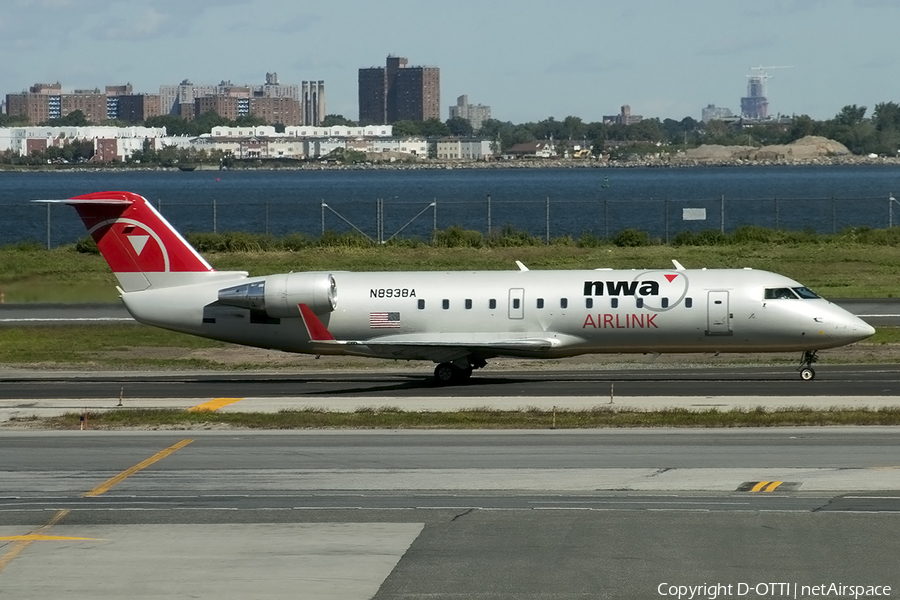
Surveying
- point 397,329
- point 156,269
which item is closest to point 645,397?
point 397,329

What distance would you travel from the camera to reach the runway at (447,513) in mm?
16750

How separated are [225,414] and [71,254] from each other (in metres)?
42.0

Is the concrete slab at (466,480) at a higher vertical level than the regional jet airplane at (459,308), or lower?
lower

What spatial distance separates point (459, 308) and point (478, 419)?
718 cm

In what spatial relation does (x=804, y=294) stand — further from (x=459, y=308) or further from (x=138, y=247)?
(x=138, y=247)

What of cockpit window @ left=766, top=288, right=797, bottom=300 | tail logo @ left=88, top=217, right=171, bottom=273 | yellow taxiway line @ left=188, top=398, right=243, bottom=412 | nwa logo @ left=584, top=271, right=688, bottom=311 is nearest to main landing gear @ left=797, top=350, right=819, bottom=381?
cockpit window @ left=766, top=288, right=797, bottom=300

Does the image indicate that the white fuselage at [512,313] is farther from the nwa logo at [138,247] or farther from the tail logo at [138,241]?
the tail logo at [138,241]

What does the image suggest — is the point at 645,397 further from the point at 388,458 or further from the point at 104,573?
the point at 104,573

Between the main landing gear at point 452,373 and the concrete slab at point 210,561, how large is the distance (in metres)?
17.7

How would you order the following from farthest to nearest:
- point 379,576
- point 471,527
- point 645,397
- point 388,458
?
point 645,397, point 388,458, point 471,527, point 379,576

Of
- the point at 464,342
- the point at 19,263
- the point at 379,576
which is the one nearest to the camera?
the point at 379,576

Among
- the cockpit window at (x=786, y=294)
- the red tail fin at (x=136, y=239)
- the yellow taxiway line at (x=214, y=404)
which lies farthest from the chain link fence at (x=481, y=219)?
the yellow taxiway line at (x=214, y=404)

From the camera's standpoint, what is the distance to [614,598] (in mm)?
15742

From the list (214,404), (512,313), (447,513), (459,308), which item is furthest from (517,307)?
(447,513)
